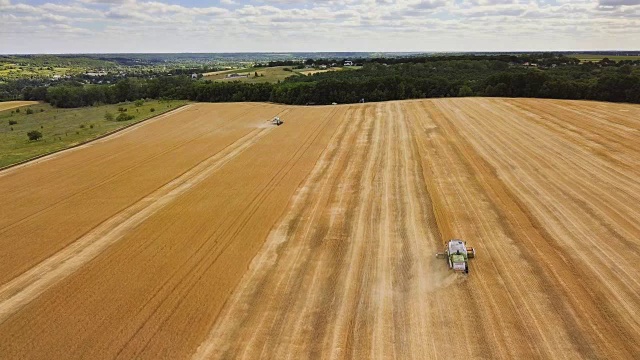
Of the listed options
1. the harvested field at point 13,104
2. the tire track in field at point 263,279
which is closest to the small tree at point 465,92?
the tire track in field at point 263,279

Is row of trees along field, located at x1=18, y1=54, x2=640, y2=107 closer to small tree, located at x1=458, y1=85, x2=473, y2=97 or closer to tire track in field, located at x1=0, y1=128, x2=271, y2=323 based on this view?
small tree, located at x1=458, y1=85, x2=473, y2=97

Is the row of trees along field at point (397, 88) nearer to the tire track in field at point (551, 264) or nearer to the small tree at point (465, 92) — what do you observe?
the small tree at point (465, 92)

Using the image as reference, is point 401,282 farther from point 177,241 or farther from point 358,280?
point 177,241

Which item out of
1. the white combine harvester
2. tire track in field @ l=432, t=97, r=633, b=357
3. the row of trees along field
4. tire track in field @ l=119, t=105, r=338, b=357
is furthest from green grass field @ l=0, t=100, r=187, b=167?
tire track in field @ l=432, t=97, r=633, b=357

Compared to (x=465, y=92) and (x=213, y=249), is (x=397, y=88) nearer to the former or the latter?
(x=465, y=92)

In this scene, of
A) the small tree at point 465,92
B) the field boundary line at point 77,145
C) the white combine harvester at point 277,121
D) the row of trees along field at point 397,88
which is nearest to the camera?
the field boundary line at point 77,145

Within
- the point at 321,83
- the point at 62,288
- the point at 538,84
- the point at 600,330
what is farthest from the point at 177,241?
the point at 538,84
